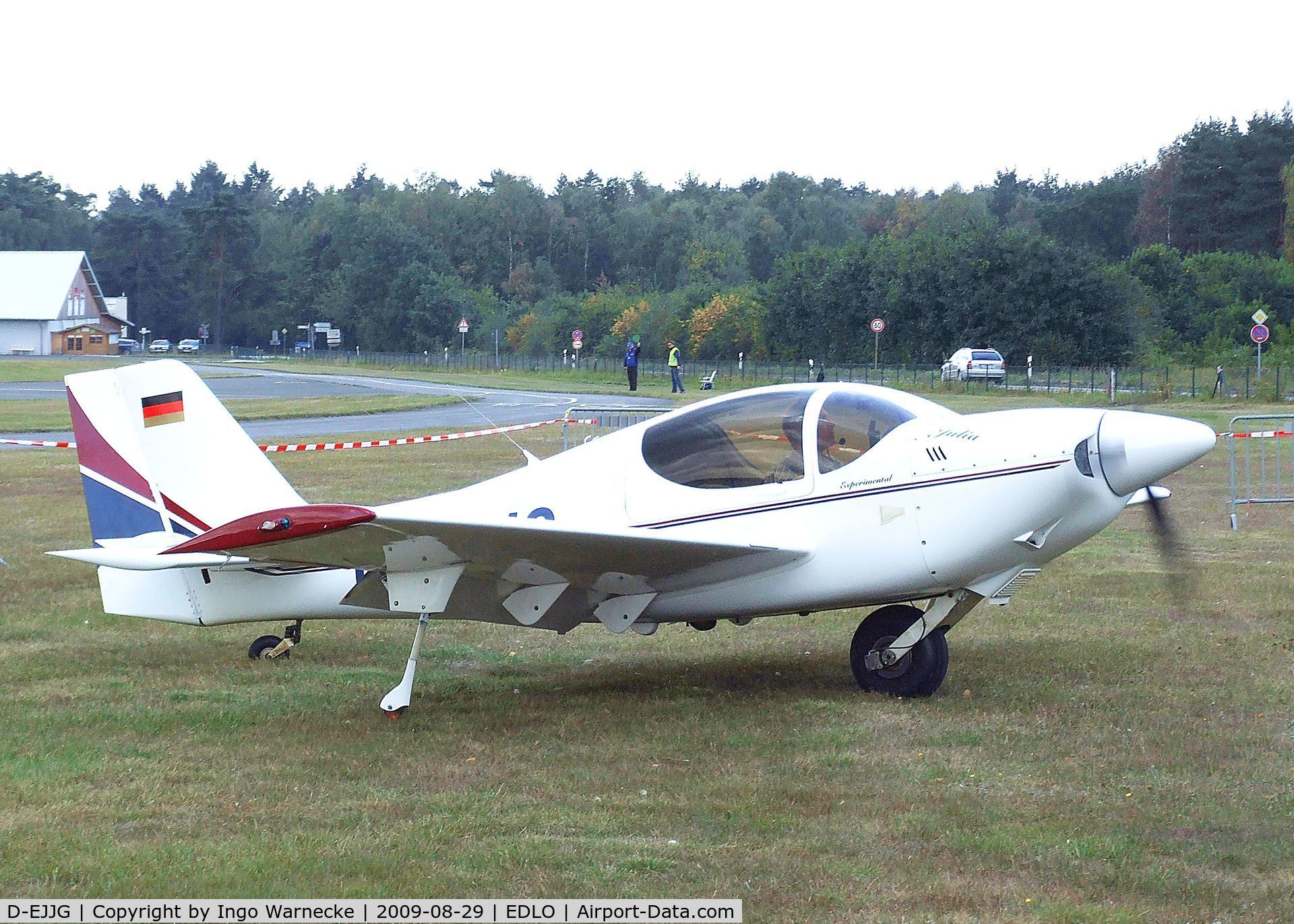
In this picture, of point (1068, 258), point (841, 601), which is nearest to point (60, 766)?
point (841, 601)

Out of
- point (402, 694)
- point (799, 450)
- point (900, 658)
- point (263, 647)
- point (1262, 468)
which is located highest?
point (799, 450)

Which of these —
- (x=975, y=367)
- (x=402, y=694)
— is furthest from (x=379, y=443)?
(x=975, y=367)

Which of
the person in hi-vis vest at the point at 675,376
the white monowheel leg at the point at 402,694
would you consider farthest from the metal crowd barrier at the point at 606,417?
the person in hi-vis vest at the point at 675,376

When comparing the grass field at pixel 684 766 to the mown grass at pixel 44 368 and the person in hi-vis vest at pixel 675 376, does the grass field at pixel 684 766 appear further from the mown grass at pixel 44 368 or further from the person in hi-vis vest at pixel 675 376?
the mown grass at pixel 44 368

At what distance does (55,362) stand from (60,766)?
8474cm

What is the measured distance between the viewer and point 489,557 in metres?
7.04

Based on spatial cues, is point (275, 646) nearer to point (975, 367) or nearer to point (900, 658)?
point (900, 658)

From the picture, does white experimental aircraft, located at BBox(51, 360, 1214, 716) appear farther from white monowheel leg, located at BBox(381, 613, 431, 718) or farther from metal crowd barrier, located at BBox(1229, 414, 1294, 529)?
metal crowd barrier, located at BBox(1229, 414, 1294, 529)

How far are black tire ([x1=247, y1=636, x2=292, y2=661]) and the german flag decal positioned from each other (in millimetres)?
1652

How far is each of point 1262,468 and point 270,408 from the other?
2878 cm

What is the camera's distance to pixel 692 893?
4.80 m

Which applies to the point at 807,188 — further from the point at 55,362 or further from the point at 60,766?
the point at 60,766

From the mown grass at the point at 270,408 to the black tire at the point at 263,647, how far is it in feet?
82.4

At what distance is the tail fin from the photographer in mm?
8391
